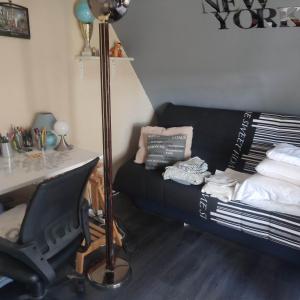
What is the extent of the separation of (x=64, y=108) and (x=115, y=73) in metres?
0.66

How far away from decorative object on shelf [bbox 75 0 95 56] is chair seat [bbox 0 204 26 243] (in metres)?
1.36

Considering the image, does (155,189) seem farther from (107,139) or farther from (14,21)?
(14,21)

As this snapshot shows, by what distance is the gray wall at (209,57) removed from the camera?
2.07 meters

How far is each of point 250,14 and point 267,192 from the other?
3.81ft

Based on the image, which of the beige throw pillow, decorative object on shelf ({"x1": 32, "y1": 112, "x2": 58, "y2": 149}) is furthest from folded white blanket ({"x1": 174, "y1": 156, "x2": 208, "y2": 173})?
decorative object on shelf ({"x1": 32, "y1": 112, "x2": 58, "y2": 149})

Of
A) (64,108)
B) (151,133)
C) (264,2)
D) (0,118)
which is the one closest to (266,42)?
(264,2)

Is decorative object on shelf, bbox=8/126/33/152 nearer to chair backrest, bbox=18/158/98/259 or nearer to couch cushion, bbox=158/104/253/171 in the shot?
chair backrest, bbox=18/158/98/259

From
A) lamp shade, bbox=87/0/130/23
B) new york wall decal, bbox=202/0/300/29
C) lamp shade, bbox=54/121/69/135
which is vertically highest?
new york wall decal, bbox=202/0/300/29

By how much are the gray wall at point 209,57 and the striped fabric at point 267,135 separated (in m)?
0.15

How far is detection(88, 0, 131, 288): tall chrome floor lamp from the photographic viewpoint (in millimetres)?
1426

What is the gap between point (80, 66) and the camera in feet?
7.92

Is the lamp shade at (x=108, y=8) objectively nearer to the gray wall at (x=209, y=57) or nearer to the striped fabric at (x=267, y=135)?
the gray wall at (x=209, y=57)

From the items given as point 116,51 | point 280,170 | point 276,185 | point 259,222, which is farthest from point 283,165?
point 116,51

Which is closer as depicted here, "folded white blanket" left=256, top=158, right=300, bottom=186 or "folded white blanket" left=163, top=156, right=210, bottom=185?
"folded white blanket" left=256, top=158, right=300, bottom=186
